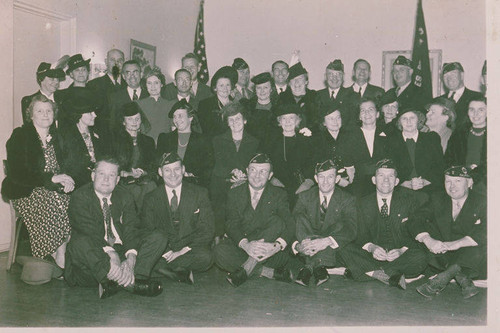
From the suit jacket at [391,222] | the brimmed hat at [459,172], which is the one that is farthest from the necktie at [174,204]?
the brimmed hat at [459,172]

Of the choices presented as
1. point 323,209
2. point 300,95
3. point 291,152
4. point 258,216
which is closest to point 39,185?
point 258,216

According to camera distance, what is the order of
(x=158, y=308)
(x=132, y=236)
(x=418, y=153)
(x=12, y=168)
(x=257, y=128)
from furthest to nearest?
(x=257, y=128) < (x=418, y=153) < (x=12, y=168) < (x=132, y=236) < (x=158, y=308)

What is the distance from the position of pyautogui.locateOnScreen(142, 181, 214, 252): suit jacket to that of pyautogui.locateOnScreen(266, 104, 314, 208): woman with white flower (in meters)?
0.78

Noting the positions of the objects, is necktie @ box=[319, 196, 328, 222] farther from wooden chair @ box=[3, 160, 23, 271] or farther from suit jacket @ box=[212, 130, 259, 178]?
wooden chair @ box=[3, 160, 23, 271]

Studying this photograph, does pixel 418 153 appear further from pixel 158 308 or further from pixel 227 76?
pixel 158 308

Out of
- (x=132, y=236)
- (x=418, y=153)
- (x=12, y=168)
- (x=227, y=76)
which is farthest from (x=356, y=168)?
(x=12, y=168)

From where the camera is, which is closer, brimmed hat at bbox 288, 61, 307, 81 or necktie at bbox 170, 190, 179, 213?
necktie at bbox 170, 190, 179, 213

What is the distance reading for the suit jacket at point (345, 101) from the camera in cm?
536

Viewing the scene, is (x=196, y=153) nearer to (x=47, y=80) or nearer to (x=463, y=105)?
(x=47, y=80)

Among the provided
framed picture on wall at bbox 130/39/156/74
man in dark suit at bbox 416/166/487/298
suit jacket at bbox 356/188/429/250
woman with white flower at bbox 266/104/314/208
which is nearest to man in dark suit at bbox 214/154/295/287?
woman with white flower at bbox 266/104/314/208

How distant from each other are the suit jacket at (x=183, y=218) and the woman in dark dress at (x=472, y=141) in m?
2.16

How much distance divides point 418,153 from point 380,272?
1186 millimetres

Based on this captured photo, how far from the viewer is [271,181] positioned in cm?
460

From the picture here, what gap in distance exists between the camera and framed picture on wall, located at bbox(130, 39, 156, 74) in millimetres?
6863
